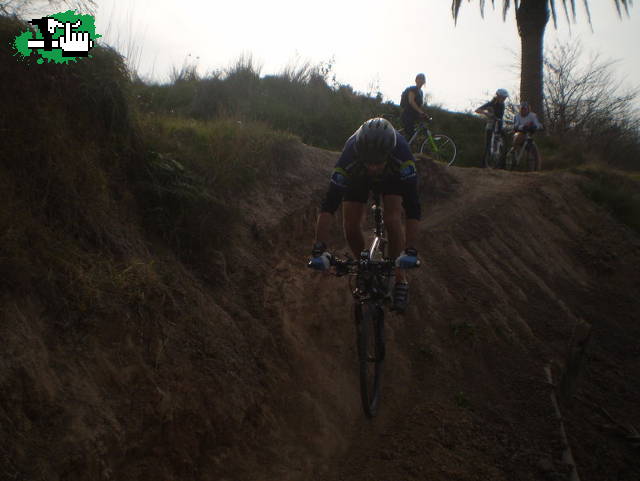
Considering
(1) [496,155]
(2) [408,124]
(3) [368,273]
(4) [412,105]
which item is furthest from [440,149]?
(3) [368,273]

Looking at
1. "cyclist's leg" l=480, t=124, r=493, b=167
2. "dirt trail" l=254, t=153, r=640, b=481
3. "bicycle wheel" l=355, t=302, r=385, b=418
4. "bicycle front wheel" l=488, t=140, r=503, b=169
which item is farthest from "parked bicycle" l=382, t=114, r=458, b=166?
"bicycle wheel" l=355, t=302, r=385, b=418

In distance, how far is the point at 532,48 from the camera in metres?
20.4

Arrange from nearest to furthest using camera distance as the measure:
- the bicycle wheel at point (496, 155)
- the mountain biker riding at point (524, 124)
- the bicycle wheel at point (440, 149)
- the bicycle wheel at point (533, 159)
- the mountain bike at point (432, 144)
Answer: the mountain bike at point (432, 144) < the bicycle wheel at point (440, 149) < the mountain biker riding at point (524, 124) < the bicycle wheel at point (533, 159) < the bicycle wheel at point (496, 155)

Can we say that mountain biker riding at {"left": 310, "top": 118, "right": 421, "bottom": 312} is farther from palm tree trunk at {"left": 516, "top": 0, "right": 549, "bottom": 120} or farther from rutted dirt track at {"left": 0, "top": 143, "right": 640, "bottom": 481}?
palm tree trunk at {"left": 516, "top": 0, "right": 549, "bottom": 120}

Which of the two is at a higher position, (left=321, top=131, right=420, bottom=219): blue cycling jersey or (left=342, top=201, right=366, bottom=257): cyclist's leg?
(left=321, top=131, right=420, bottom=219): blue cycling jersey

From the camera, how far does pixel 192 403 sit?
4.53 meters

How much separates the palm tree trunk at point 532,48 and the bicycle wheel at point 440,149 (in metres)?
6.75

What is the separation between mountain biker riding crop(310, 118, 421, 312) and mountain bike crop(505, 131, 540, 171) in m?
10.7

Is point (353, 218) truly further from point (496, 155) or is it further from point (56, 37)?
point (496, 155)

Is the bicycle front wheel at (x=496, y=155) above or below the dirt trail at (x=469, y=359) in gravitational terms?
above

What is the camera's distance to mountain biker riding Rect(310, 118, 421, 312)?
5.23 m

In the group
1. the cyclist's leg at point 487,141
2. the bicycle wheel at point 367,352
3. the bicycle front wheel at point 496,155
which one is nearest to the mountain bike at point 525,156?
the bicycle front wheel at point 496,155

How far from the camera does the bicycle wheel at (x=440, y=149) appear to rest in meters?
14.8

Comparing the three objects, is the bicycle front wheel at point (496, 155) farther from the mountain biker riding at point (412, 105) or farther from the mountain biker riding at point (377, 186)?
the mountain biker riding at point (377, 186)
